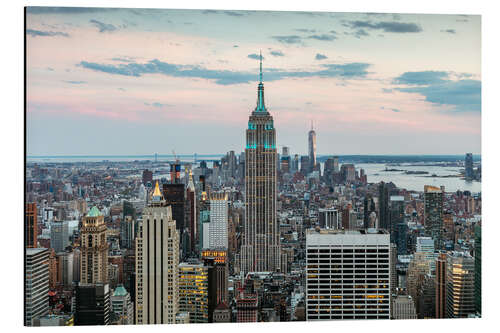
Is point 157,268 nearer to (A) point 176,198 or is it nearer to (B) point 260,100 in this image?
(A) point 176,198

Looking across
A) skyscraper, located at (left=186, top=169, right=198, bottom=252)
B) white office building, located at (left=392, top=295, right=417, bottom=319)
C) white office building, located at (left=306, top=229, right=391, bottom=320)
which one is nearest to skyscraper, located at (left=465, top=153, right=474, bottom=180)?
white office building, located at (left=306, top=229, right=391, bottom=320)

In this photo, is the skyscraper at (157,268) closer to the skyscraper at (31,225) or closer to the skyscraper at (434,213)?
the skyscraper at (31,225)

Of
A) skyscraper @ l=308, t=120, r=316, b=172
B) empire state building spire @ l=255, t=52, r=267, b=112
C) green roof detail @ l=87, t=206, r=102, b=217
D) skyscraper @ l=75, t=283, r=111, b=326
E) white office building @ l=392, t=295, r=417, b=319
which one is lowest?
white office building @ l=392, t=295, r=417, b=319

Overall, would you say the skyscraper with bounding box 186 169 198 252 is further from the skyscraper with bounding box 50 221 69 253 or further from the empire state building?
the skyscraper with bounding box 50 221 69 253

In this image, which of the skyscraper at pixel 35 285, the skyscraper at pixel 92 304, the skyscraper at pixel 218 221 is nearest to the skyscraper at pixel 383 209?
the skyscraper at pixel 218 221

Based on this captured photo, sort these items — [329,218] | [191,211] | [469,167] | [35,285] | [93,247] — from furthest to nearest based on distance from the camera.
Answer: [191,211] → [329,218] → [93,247] → [469,167] → [35,285]

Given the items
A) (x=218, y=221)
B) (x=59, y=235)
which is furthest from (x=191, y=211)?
(x=59, y=235)
